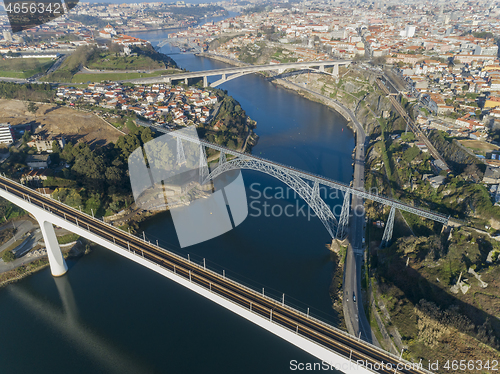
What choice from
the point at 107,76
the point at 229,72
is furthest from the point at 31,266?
the point at 229,72

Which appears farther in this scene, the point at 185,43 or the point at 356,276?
the point at 185,43

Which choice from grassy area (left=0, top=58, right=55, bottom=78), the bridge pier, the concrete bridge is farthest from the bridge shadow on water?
grassy area (left=0, top=58, right=55, bottom=78)

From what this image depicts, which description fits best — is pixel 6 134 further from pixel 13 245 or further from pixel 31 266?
pixel 31 266

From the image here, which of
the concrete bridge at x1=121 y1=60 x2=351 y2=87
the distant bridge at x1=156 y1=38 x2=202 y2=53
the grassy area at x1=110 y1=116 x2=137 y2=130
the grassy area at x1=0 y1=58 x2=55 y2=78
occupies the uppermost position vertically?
the distant bridge at x1=156 y1=38 x2=202 y2=53

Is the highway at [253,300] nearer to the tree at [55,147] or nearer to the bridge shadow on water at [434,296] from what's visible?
the bridge shadow on water at [434,296]

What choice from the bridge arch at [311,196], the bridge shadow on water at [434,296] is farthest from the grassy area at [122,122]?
the bridge shadow on water at [434,296]

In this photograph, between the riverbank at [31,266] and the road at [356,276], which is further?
the riverbank at [31,266]

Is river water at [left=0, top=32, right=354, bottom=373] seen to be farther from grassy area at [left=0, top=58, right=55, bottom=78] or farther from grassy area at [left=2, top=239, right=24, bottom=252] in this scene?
grassy area at [left=0, top=58, right=55, bottom=78]
